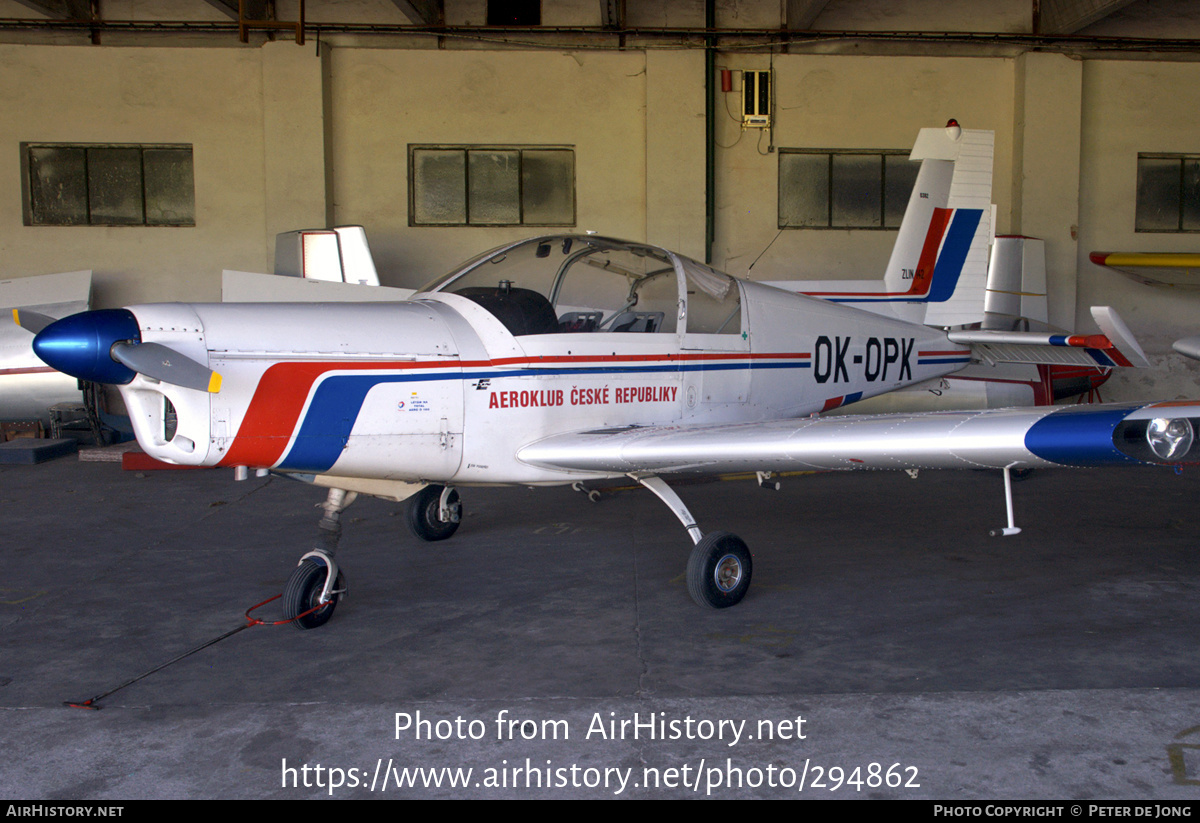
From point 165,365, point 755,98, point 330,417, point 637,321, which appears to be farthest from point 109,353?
point 755,98

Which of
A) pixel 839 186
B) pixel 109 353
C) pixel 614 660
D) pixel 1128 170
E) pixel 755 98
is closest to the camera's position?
pixel 109 353

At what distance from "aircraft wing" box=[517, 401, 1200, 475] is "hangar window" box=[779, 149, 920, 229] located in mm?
7334

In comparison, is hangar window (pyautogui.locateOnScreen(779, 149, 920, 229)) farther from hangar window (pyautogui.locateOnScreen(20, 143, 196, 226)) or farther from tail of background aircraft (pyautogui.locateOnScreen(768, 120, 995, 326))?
hangar window (pyautogui.locateOnScreen(20, 143, 196, 226))

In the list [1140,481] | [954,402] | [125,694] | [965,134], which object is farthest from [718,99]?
[125,694]

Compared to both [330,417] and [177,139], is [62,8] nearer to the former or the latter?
[177,139]

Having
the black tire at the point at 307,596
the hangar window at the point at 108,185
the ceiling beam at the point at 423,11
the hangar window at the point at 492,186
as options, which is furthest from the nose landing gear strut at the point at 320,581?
the hangar window at the point at 108,185

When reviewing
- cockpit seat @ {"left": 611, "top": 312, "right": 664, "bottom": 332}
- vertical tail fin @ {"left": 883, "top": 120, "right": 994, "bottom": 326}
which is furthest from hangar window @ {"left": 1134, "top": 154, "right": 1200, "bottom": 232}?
cockpit seat @ {"left": 611, "top": 312, "right": 664, "bottom": 332}

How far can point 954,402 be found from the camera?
7453mm

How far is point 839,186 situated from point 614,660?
900 centimetres

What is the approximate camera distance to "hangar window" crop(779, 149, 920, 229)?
11.2 meters

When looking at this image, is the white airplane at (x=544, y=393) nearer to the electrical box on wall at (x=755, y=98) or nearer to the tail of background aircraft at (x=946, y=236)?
the tail of background aircraft at (x=946, y=236)

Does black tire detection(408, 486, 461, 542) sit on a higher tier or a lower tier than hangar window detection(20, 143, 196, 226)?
lower

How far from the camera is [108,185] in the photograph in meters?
10.9

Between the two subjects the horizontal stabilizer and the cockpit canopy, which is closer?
the cockpit canopy
